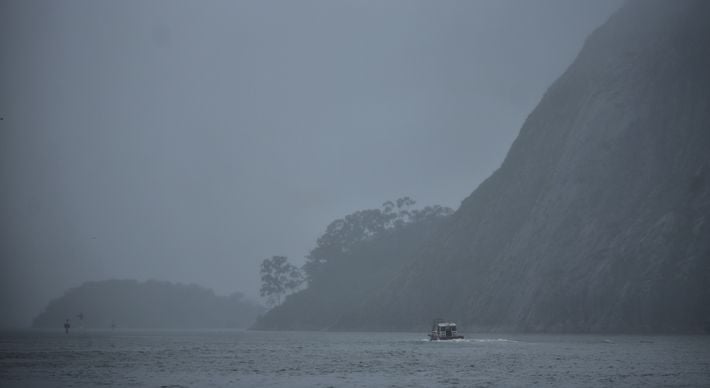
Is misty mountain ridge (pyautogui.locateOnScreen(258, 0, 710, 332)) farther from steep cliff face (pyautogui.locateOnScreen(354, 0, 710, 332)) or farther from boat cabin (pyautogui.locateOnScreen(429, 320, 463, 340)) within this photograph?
boat cabin (pyautogui.locateOnScreen(429, 320, 463, 340))

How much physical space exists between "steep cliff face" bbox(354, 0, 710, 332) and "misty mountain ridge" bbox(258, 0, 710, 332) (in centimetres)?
21

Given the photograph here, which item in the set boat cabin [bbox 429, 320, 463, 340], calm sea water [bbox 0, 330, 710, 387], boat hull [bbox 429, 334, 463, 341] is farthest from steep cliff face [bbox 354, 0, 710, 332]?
calm sea water [bbox 0, 330, 710, 387]

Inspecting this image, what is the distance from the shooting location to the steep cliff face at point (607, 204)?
8406 cm

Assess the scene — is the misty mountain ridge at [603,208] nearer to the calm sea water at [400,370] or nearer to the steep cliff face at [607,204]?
the steep cliff face at [607,204]

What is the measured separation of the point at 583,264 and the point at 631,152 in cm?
1953

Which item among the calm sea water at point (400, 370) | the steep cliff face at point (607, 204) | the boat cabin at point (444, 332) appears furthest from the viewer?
the boat cabin at point (444, 332)

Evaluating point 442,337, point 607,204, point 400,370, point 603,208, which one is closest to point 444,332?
point 442,337

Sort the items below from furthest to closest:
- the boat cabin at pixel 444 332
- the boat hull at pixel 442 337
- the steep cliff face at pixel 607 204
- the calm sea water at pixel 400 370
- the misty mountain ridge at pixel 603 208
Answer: the boat cabin at pixel 444 332
the boat hull at pixel 442 337
the misty mountain ridge at pixel 603 208
the steep cliff face at pixel 607 204
the calm sea water at pixel 400 370

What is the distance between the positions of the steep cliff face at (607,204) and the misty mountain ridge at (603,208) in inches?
8.1

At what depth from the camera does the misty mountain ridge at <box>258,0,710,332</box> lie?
84.2m

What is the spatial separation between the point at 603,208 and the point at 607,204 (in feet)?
2.61

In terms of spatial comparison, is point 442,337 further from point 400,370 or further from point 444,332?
point 400,370

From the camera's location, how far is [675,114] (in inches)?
3824

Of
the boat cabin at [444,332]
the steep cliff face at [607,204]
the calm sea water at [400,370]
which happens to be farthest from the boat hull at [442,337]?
the calm sea water at [400,370]
